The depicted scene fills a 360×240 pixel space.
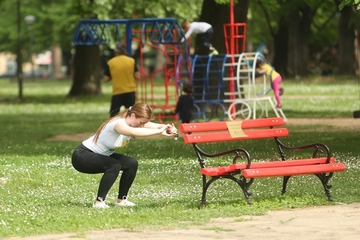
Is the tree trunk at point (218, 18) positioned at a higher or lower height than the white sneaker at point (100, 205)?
higher

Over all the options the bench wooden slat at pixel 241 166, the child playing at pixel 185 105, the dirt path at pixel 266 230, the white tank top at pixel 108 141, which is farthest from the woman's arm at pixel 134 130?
the child playing at pixel 185 105

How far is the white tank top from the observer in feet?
34.9

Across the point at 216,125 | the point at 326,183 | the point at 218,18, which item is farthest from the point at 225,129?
the point at 218,18

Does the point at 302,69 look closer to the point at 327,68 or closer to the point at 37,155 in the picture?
the point at 327,68

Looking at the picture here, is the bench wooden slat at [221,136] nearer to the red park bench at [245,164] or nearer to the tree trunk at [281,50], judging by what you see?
the red park bench at [245,164]

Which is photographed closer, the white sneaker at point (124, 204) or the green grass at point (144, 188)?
the green grass at point (144, 188)

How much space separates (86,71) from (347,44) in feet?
→ 51.6

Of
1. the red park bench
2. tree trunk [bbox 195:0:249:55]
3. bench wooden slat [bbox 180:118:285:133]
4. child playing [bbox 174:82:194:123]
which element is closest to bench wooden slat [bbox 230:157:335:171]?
the red park bench

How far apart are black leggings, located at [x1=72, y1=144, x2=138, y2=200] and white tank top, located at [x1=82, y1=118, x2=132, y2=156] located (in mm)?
58

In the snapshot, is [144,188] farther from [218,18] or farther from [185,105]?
[218,18]

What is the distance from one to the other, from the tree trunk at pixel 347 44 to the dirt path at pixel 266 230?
37.3m

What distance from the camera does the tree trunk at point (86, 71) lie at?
4009cm

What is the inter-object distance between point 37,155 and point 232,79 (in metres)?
7.94

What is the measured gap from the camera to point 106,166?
35.2 feet
